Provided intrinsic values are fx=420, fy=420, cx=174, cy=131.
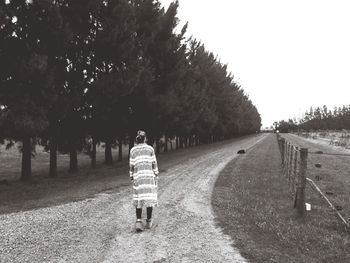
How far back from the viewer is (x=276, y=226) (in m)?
8.48

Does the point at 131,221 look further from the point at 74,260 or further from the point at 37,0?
the point at 37,0

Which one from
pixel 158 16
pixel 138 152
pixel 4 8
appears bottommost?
pixel 138 152

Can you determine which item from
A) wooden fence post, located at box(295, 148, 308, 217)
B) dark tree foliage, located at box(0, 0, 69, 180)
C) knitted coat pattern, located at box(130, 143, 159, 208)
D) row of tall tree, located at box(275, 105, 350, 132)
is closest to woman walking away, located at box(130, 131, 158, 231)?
knitted coat pattern, located at box(130, 143, 159, 208)

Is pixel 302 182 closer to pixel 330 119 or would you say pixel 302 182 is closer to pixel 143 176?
pixel 143 176

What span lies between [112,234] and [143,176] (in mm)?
1228

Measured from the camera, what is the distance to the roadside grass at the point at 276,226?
6734 mm

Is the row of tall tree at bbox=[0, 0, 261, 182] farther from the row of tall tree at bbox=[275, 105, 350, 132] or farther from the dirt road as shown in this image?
the row of tall tree at bbox=[275, 105, 350, 132]

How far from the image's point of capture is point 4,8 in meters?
14.6

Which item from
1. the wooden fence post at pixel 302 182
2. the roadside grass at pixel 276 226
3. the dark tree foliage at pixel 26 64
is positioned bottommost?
the roadside grass at pixel 276 226

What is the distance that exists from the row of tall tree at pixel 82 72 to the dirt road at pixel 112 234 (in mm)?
5277

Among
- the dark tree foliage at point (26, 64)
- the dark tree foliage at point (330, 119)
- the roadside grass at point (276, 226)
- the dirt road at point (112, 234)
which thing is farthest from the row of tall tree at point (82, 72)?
the dark tree foliage at point (330, 119)

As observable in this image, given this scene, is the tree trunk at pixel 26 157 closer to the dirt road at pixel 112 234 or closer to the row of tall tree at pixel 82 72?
the row of tall tree at pixel 82 72

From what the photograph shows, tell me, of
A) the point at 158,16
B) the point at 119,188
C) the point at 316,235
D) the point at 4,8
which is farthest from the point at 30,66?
the point at 158,16

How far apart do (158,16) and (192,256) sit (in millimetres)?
21978
